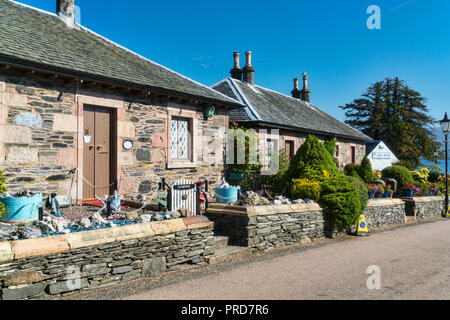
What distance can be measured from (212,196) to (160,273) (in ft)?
18.9

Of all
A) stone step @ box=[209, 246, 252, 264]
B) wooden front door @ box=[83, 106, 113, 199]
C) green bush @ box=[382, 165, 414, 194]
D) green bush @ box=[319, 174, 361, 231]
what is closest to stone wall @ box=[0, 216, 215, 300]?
stone step @ box=[209, 246, 252, 264]

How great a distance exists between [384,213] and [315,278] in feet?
24.5

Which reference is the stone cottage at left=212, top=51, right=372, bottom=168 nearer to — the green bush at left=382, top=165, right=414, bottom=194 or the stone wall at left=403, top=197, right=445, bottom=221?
the green bush at left=382, top=165, right=414, bottom=194

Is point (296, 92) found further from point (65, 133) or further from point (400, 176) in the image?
Result: point (65, 133)

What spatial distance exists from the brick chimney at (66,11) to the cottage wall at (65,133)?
4045 millimetres

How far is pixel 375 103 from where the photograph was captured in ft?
126

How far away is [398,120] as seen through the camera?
117 feet

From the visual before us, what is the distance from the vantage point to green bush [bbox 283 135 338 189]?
9.56 m

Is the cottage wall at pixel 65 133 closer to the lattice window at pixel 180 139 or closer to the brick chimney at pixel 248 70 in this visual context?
the lattice window at pixel 180 139

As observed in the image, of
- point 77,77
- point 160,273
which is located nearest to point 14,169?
point 77,77

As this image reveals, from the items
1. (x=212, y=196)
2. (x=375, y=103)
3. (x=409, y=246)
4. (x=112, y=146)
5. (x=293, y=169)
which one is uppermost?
(x=375, y=103)

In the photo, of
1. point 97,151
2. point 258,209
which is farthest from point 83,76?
point 258,209

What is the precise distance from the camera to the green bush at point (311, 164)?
31.4 ft

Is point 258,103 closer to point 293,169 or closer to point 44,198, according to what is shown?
point 293,169
